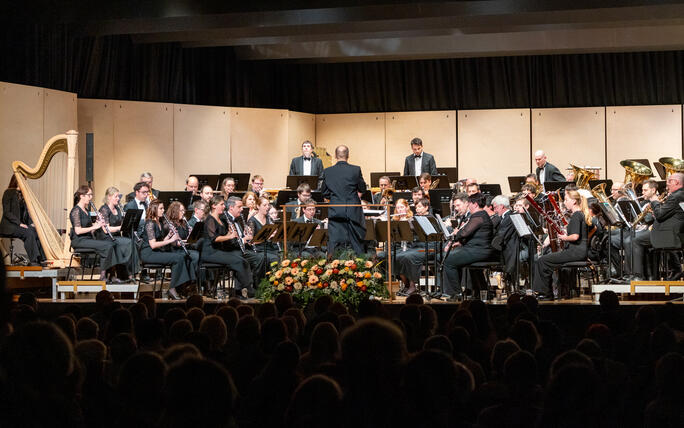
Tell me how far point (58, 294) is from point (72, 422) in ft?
20.7

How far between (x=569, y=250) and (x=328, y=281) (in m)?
2.42

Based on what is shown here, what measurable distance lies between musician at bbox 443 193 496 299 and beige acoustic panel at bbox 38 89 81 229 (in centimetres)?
453

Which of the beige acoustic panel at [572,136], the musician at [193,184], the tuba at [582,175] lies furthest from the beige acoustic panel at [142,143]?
the beige acoustic panel at [572,136]

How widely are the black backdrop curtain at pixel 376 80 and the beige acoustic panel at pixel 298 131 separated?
0.39 m

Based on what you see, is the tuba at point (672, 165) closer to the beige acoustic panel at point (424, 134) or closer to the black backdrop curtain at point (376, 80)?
the black backdrop curtain at point (376, 80)

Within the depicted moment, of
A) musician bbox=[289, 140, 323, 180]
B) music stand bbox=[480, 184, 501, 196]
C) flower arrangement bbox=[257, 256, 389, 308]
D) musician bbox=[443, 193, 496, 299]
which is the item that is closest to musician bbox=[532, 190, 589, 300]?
musician bbox=[443, 193, 496, 299]

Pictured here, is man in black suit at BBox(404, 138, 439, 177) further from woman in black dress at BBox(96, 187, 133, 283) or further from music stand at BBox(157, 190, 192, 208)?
woman in black dress at BBox(96, 187, 133, 283)

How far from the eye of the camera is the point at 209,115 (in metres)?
12.3

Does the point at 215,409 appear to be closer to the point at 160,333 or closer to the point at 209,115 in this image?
the point at 160,333

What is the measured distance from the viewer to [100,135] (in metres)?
11.4

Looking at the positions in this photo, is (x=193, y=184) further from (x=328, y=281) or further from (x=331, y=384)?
(x=331, y=384)

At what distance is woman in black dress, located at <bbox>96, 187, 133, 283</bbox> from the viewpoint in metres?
8.48

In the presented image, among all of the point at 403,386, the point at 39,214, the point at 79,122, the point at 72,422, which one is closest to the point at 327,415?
the point at 403,386

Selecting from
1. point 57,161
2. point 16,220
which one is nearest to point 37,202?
point 16,220
